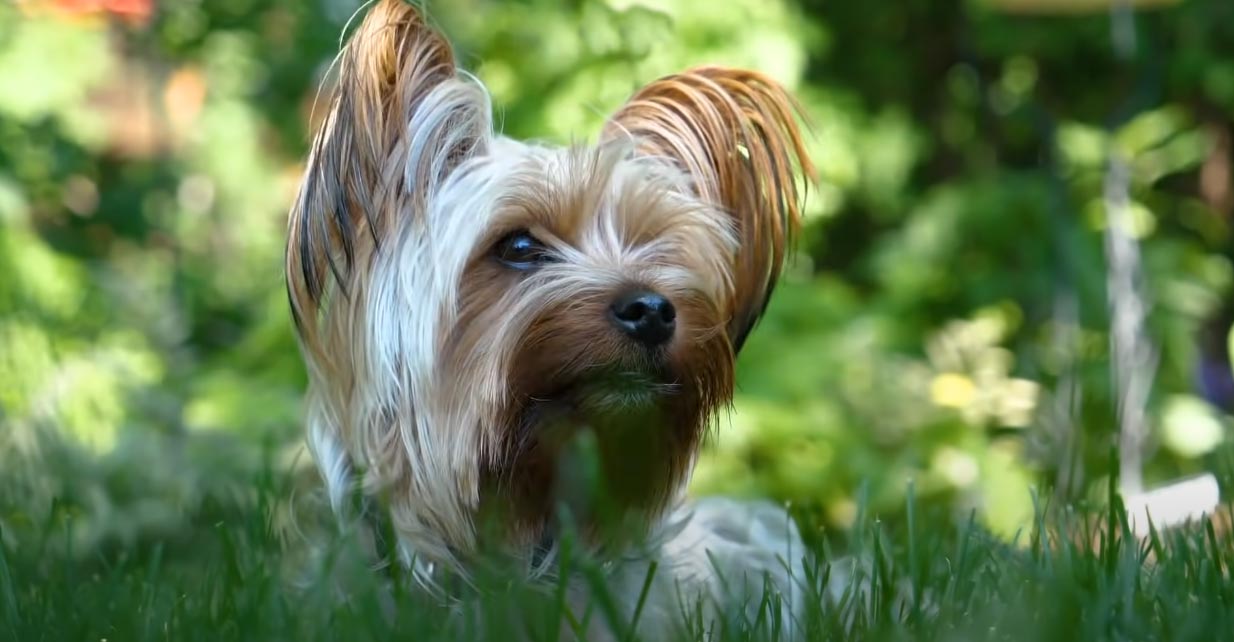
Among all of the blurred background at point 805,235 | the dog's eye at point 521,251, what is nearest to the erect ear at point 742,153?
the dog's eye at point 521,251

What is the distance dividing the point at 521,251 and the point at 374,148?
349mm

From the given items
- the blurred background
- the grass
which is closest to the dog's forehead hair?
the grass

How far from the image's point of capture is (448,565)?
2.71 meters

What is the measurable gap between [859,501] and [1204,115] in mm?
4990

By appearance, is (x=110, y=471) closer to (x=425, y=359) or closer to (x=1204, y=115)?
(x=425, y=359)

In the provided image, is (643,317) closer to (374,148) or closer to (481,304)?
(481,304)

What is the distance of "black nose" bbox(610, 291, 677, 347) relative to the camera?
2.55 m

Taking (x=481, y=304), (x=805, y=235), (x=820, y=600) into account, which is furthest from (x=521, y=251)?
(x=805, y=235)

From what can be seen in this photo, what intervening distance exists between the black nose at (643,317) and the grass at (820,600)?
1.51ft

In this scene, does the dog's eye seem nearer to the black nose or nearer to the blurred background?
the black nose

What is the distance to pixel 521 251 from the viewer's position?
280 cm

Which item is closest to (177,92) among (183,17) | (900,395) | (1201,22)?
(183,17)

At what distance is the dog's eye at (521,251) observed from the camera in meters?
2.78

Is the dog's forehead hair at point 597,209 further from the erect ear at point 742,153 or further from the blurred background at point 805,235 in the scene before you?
the blurred background at point 805,235
